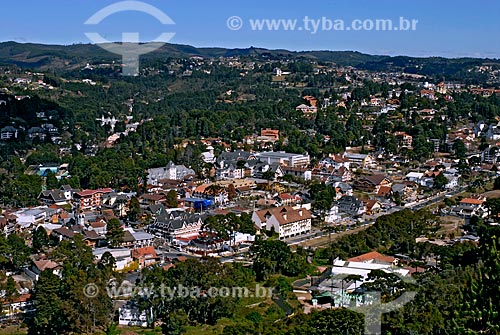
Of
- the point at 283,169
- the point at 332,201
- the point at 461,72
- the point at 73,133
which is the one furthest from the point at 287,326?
the point at 461,72

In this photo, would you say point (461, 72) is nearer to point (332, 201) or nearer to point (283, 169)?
point (283, 169)

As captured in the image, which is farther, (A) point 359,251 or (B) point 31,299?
(A) point 359,251

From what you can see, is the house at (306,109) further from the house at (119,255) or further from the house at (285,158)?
the house at (119,255)

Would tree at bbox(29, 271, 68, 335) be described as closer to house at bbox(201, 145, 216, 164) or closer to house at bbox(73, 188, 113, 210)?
house at bbox(73, 188, 113, 210)

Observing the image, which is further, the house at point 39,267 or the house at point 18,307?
the house at point 39,267

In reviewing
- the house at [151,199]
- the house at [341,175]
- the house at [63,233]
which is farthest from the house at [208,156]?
the house at [63,233]
